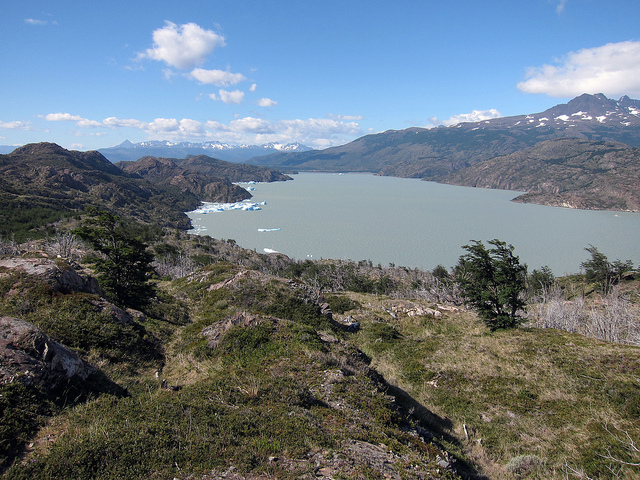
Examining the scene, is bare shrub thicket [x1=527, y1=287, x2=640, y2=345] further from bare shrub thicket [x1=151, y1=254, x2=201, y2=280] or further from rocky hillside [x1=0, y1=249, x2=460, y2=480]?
bare shrub thicket [x1=151, y1=254, x2=201, y2=280]

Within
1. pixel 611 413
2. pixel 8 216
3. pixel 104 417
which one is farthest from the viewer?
pixel 8 216

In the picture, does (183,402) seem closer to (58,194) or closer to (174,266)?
(174,266)

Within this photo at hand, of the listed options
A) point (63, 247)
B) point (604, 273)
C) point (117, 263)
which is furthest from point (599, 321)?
point (63, 247)

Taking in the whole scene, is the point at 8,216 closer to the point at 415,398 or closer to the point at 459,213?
the point at 415,398

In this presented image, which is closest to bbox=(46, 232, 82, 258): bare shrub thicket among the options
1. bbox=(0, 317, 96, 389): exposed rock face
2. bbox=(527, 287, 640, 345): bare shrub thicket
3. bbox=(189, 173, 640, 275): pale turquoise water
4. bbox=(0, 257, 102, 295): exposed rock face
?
bbox=(0, 257, 102, 295): exposed rock face

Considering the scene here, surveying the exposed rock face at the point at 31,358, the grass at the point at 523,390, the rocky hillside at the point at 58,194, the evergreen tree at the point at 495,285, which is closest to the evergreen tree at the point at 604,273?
the evergreen tree at the point at 495,285

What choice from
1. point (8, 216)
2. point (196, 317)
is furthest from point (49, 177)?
point (196, 317)
